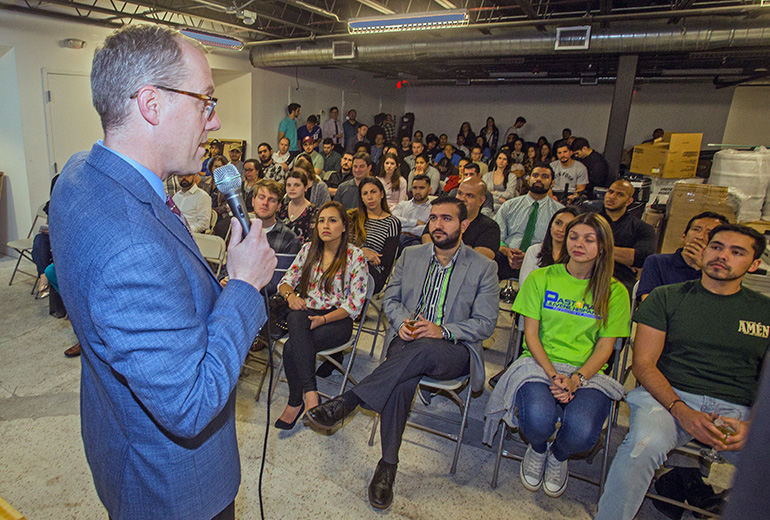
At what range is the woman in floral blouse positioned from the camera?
2.77m

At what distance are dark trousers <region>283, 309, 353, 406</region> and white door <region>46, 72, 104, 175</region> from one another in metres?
5.61

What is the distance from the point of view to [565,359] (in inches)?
97.0

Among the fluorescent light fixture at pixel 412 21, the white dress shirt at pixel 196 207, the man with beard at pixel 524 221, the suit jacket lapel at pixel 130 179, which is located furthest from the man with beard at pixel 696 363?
the white dress shirt at pixel 196 207

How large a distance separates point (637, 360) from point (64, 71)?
7.68m

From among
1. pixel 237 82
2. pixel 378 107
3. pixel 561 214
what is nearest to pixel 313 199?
pixel 561 214

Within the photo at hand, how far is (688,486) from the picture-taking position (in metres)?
2.30

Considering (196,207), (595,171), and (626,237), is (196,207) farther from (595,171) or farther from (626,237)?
(595,171)

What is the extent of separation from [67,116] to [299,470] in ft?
21.4

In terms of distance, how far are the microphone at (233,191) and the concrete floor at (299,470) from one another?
169cm

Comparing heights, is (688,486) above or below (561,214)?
below

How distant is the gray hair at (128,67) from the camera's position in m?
0.81

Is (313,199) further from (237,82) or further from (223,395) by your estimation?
(237,82)

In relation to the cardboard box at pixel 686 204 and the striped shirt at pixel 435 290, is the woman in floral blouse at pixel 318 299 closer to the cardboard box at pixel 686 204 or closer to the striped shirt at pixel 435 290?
the striped shirt at pixel 435 290

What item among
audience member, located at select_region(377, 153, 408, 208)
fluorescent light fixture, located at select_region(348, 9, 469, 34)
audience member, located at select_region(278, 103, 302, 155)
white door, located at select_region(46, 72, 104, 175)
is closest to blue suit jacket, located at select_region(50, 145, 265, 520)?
audience member, located at select_region(377, 153, 408, 208)
